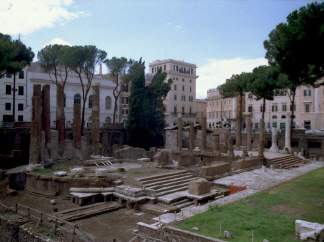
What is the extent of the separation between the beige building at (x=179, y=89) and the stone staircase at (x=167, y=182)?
118ft

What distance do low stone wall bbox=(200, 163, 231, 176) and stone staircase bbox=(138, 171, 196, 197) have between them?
100cm

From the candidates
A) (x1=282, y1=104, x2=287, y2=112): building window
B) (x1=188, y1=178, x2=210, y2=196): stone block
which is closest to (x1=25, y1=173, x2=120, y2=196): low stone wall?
(x1=188, y1=178, x2=210, y2=196): stone block

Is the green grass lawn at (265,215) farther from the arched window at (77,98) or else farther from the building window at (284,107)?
the arched window at (77,98)

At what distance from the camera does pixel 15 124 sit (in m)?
31.6

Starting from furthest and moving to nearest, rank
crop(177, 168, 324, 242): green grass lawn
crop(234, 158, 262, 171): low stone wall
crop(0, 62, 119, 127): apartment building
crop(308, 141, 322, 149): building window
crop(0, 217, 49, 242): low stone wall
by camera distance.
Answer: crop(0, 62, 119, 127): apartment building
crop(308, 141, 322, 149): building window
crop(234, 158, 262, 171): low stone wall
crop(0, 217, 49, 242): low stone wall
crop(177, 168, 324, 242): green grass lawn

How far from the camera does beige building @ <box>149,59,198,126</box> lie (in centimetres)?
5625

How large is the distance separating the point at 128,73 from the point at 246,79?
50.6 feet

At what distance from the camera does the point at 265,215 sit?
11117 millimetres

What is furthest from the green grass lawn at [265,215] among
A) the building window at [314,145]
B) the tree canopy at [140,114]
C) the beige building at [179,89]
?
the beige building at [179,89]

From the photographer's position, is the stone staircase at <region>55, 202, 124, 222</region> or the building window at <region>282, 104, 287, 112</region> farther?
the building window at <region>282, 104, 287, 112</region>

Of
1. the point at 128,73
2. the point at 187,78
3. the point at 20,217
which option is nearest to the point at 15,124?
the point at 128,73

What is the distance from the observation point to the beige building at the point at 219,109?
179 feet

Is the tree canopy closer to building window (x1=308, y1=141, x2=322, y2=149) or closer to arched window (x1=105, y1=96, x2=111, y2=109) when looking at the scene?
arched window (x1=105, y1=96, x2=111, y2=109)

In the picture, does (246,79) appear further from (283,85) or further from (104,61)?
(104,61)
